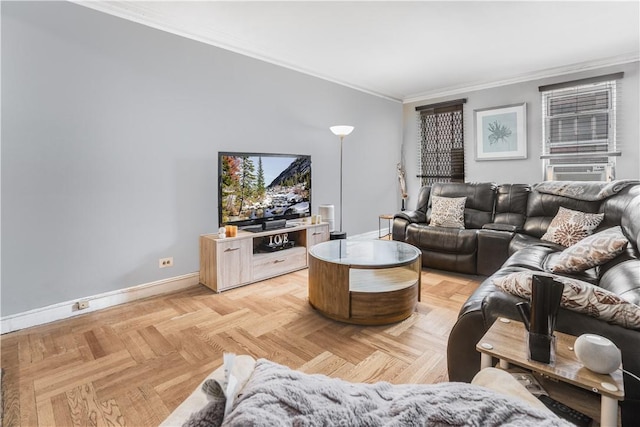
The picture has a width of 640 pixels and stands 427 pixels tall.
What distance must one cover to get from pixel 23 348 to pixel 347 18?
3.47 meters

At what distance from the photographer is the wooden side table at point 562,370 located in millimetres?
910

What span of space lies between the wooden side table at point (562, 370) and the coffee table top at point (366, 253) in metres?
1.18

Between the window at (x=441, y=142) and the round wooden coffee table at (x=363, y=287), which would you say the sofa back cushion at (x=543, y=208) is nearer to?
the round wooden coffee table at (x=363, y=287)

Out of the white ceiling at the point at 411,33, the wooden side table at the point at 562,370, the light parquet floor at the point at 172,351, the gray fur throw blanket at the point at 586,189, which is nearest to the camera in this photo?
the wooden side table at the point at 562,370

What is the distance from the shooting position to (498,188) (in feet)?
12.8

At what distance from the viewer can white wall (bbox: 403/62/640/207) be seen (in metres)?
3.92

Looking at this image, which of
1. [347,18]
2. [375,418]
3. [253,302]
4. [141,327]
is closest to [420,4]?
[347,18]

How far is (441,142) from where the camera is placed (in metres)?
5.59

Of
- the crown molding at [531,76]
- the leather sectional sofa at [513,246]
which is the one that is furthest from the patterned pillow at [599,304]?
the crown molding at [531,76]

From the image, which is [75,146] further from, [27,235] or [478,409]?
[478,409]

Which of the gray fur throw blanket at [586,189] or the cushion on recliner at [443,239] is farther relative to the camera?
the cushion on recliner at [443,239]

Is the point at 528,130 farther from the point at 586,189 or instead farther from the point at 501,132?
the point at 586,189

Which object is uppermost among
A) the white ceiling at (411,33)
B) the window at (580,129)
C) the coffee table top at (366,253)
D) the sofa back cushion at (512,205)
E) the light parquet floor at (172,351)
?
the white ceiling at (411,33)

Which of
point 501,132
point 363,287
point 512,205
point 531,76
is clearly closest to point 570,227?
point 512,205
